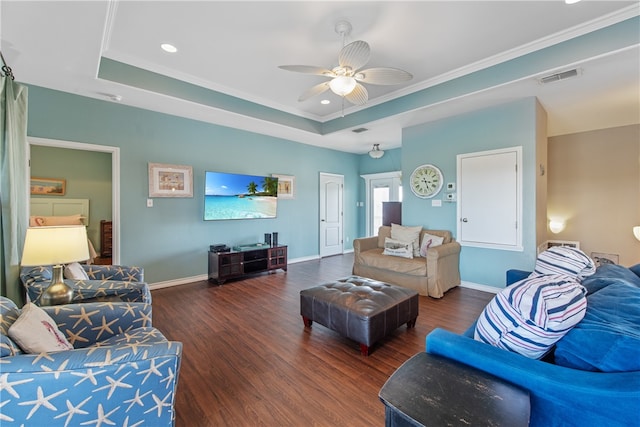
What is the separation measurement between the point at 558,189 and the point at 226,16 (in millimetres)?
6307

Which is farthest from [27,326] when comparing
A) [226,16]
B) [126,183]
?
[126,183]

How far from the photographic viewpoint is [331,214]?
22.2 ft

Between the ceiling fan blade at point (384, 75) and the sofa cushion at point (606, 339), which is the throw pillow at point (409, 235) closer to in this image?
the ceiling fan blade at point (384, 75)

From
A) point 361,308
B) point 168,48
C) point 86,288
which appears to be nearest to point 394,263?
point 361,308

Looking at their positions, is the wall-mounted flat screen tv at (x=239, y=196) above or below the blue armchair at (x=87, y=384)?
above

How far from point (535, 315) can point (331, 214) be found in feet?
18.7

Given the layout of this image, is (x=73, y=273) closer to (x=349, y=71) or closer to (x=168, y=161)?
(x=168, y=161)

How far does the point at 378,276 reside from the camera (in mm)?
4246

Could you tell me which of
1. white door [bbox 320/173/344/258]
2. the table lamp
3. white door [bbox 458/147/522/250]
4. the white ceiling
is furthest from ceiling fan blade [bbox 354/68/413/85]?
white door [bbox 320/173/344/258]

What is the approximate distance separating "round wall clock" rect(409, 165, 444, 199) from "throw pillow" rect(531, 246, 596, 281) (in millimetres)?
2505

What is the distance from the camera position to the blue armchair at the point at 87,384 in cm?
96

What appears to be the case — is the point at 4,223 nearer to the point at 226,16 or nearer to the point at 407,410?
the point at 226,16

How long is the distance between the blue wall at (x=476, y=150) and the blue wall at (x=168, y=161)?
2.53 m

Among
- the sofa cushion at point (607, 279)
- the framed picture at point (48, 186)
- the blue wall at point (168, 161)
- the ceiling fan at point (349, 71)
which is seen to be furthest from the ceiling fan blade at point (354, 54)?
the framed picture at point (48, 186)
